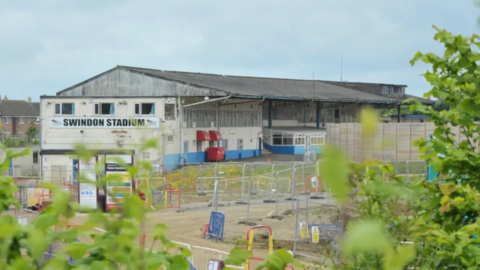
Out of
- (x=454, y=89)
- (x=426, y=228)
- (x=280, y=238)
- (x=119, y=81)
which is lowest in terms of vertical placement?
(x=280, y=238)

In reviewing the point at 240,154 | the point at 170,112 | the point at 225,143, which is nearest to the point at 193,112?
the point at 170,112

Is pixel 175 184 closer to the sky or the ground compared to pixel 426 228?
closer to the ground

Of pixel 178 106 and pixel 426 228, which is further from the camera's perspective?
pixel 178 106

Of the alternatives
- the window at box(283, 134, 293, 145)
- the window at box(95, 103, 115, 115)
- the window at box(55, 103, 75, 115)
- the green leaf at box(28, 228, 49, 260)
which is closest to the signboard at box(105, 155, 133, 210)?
the green leaf at box(28, 228, 49, 260)

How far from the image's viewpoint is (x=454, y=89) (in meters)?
4.48

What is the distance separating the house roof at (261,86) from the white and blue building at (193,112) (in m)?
0.09

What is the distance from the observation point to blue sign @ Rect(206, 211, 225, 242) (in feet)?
64.6

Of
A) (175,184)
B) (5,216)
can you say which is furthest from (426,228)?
(175,184)

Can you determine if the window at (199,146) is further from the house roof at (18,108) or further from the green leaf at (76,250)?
the green leaf at (76,250)

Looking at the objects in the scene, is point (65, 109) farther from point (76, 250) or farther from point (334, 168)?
point (334, 168)

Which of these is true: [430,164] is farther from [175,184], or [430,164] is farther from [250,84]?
[250,84]

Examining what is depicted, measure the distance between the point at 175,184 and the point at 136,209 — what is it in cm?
2871

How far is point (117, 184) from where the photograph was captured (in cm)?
166

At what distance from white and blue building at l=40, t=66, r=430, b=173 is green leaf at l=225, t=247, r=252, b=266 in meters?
26.4
